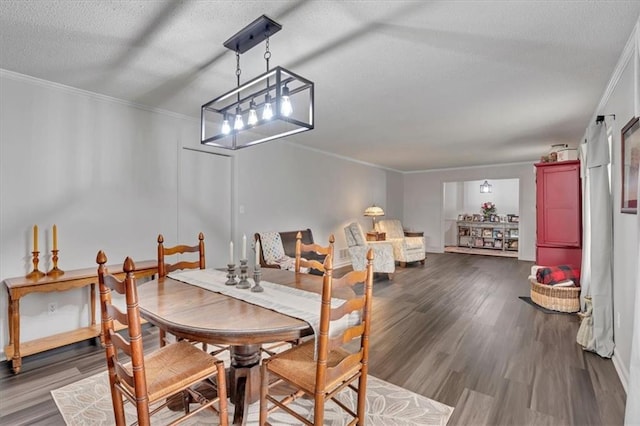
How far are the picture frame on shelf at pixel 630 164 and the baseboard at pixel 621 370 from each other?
→ 3.69 ft

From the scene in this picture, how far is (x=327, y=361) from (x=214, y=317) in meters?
0.61

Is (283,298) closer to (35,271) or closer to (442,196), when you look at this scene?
(35,271)

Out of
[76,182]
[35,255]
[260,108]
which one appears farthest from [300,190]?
[35,255]

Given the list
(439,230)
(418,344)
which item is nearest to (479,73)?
(418,344)

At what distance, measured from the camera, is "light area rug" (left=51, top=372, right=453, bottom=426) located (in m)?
1.88

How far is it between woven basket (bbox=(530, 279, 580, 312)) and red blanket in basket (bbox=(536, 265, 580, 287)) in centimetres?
8

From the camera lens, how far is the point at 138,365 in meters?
1.31

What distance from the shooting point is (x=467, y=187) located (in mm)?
10180

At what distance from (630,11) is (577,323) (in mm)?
Answer: 3008

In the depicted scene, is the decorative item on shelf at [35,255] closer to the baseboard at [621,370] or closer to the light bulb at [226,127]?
the light bulb at [226,127]

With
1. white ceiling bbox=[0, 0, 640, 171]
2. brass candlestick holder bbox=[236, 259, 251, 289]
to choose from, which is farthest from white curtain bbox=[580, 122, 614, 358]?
brass candlestick holder bbox=[236, 259, 251, 289]

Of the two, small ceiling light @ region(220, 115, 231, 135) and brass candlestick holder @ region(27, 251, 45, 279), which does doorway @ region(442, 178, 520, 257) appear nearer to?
small ceiling light @ region(220, 115, 231, 135)

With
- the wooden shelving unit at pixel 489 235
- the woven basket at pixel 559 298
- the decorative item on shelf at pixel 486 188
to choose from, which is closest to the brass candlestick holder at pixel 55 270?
the woven basket at pixel 559 298

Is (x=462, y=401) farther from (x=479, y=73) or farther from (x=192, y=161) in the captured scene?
(x=192, y=161)
